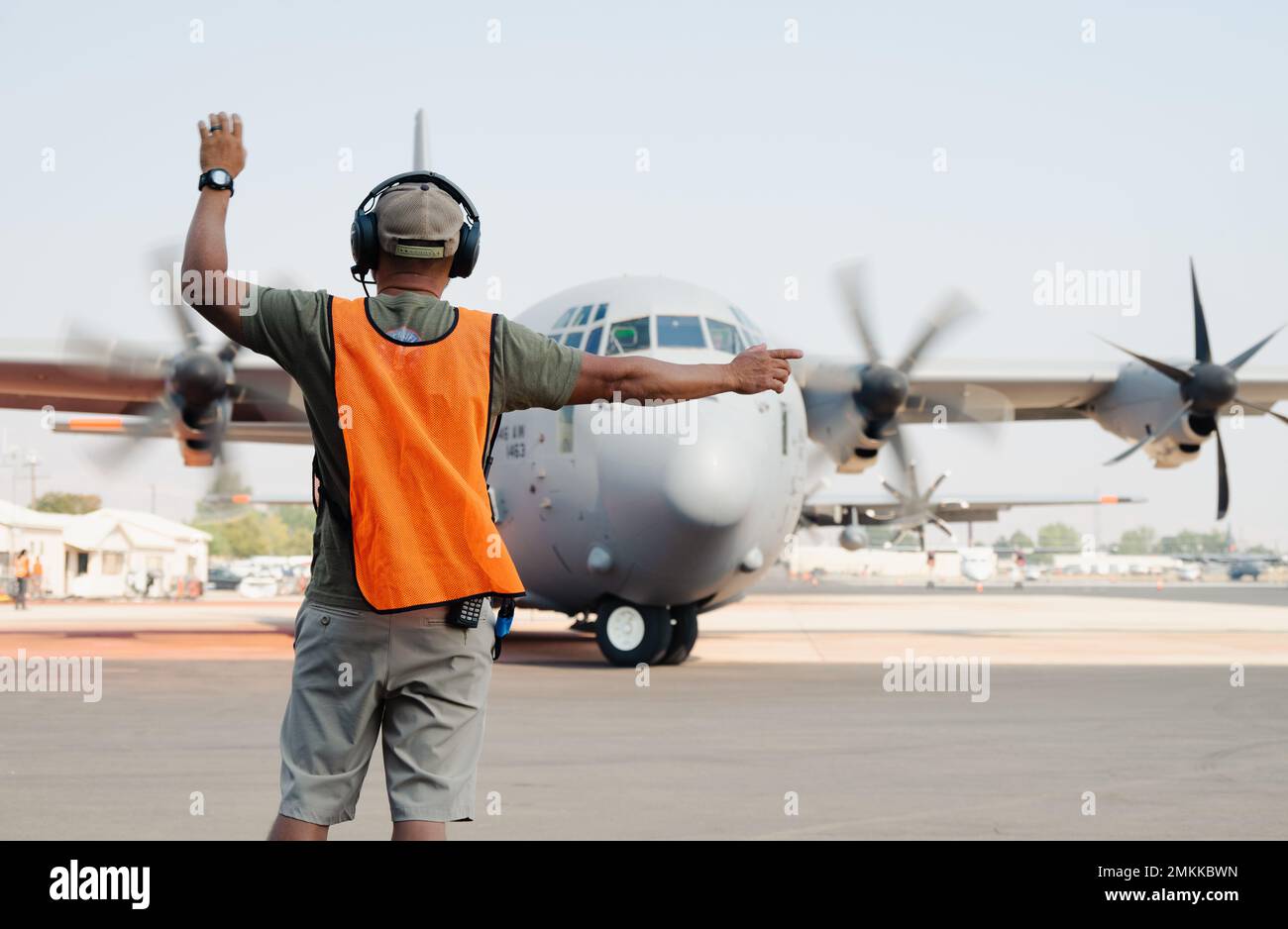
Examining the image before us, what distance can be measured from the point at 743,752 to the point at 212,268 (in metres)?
5.59

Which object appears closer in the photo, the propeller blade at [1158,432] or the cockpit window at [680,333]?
the cockpit window at [680,333]

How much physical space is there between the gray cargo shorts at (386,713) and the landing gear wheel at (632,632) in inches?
453

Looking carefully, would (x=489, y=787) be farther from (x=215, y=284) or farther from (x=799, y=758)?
(x=215, y=284)

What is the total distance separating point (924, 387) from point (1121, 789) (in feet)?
44.5

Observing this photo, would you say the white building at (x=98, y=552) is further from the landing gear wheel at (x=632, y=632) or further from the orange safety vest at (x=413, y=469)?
the orange safety vest at (x=413, y=469)

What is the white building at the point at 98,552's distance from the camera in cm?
5122

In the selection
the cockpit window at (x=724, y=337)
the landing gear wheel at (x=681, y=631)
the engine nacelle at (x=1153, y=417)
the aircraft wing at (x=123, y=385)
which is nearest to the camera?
the cockpit window at (x=724, y=337)

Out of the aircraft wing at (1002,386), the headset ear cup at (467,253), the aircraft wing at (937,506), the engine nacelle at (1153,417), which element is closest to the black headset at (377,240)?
the headset ear cup at (467,253)

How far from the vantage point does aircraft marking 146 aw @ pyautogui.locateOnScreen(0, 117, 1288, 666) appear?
1291cm

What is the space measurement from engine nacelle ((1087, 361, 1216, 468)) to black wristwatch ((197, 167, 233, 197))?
18.1 meters

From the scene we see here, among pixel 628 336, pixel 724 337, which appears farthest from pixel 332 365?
pixel 724 337

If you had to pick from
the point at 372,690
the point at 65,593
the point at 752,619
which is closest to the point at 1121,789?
the point at 372,690

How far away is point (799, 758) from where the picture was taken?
759cm
